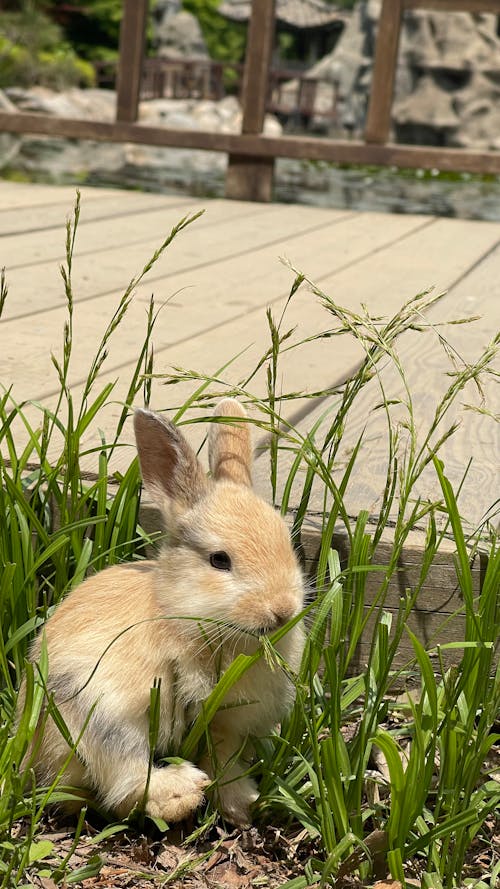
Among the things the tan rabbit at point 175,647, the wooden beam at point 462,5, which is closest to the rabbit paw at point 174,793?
the tan rabbit at point 175,647

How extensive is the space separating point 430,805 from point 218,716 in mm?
400

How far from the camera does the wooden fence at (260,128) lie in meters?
6.28

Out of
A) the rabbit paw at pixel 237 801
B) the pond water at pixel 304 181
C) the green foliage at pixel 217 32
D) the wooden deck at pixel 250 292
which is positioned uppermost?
the green foliage at pixel 217 32

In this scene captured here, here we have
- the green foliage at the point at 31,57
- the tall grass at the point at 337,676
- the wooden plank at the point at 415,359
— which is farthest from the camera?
the green foliage at the point at 31,57

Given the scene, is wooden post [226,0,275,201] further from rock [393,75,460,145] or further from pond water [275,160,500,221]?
rock [393,75,460,145]

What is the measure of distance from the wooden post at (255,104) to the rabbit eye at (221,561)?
5.01m

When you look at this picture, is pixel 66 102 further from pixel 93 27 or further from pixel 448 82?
pixel 93 27

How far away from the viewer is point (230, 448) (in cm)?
196

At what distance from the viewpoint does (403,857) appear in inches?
66.7

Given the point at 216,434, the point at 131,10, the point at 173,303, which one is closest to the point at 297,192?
the point at 131,10

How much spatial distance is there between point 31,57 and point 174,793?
3021 centimetres

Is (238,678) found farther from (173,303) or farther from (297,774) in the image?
(173,303)

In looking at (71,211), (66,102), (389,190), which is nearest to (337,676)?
(71,211)

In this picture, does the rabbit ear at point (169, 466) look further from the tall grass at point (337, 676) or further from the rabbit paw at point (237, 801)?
the rabbit paw at point (237, 801)
